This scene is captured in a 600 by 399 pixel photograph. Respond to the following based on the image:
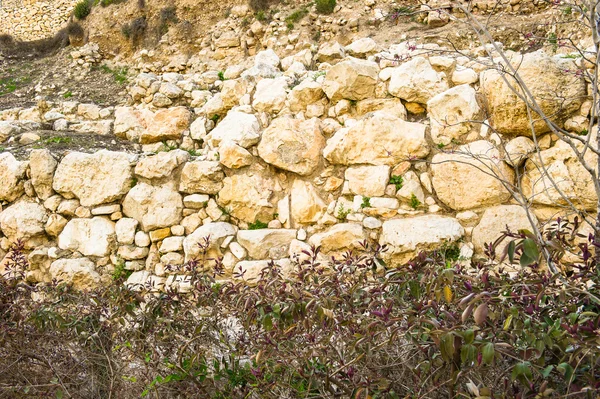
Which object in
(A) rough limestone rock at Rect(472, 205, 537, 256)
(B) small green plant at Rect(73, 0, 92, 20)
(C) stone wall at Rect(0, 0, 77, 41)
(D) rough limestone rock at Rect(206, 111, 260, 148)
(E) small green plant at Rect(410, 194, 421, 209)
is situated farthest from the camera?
(C) stone wall at Rect(0, 0, 77, 41)

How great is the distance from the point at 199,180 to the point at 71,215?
4.48ft

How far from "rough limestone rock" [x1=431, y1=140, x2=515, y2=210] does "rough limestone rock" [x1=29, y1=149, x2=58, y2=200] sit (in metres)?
3.72

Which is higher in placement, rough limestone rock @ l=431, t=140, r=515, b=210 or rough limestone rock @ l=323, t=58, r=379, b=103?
rough limestone rock @ l=323, t=58, r=379, b=103

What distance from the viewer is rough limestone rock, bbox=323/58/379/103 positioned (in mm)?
4910

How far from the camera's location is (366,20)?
10.1 m

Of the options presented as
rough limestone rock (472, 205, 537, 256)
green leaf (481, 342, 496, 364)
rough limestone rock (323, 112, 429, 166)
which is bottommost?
rough limestone rock (472, 205, 537, 256)

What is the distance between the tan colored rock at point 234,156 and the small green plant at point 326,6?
689 cm

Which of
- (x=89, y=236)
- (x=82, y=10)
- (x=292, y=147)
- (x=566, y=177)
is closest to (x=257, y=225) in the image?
(x=292, y=147)

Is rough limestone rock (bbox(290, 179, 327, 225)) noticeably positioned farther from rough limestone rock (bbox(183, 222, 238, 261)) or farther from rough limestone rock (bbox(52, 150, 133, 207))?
rough limestone rock (bbox(52, 150, 133, 207))

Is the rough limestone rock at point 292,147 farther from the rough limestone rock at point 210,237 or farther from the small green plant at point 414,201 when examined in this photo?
the small green plant at point 414,201

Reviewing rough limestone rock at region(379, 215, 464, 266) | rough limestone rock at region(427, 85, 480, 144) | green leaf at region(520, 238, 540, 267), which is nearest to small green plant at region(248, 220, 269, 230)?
rough limestone rock at region(379, 215, 464, 266)

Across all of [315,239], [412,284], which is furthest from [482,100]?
[412,284]

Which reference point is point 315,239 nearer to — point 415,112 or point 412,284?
point 415,112

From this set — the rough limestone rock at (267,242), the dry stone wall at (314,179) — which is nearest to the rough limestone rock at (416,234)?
the dry stone wall at (314,179)
